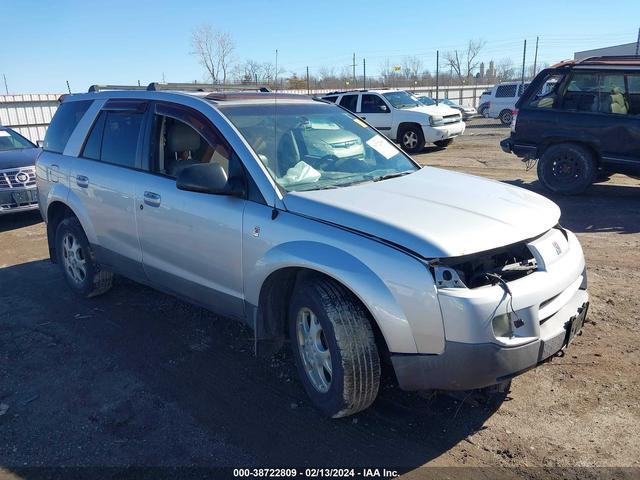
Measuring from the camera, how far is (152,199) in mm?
4023

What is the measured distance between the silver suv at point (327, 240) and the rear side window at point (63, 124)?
37 cm

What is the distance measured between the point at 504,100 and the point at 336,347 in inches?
1072

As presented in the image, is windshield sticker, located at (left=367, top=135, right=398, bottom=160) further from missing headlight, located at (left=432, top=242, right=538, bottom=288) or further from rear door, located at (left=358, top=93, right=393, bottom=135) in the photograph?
rear door, located at (left=358, top=93, right=393, bottom=135)

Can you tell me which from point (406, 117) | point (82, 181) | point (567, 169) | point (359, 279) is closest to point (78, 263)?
point (82, 181)

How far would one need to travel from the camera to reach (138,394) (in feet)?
11.6

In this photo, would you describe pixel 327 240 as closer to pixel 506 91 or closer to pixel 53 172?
pixel 53 172

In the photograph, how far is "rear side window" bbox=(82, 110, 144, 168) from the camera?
441cm

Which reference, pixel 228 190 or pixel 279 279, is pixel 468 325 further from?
pixel 228 190

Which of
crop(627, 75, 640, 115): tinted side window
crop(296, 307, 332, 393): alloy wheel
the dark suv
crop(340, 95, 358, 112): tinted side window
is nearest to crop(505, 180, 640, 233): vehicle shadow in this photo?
the dark suv

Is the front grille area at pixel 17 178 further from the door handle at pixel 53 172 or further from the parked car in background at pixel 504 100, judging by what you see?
the parked car in background at pixel 504 100

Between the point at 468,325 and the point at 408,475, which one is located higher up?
the point at 468,325

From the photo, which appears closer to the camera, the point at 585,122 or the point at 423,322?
the point at 423,322

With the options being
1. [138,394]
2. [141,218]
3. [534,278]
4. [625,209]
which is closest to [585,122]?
[625,209]

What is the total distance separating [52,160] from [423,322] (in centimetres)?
429
